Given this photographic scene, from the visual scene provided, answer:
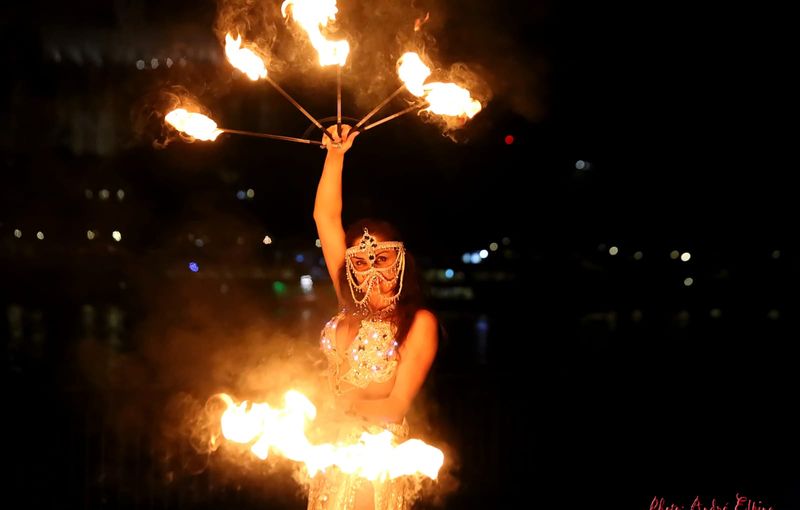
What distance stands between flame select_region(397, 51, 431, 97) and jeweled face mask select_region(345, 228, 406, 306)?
0.72 m

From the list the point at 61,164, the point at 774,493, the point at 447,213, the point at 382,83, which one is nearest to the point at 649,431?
the point at 774,493

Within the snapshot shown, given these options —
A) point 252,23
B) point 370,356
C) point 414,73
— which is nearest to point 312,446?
point 370,356

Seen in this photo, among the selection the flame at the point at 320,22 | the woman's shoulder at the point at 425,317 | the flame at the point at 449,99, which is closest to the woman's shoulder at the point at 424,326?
the woman's shoulder at the point at 425,317

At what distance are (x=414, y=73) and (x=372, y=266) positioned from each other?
36.9 inches

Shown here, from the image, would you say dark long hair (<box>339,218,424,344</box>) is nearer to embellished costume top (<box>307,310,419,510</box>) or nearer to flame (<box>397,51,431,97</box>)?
embellished costume top (<box>307,310,419,510</box>)

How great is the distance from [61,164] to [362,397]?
18.5 metres

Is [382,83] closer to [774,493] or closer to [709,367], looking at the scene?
[774,493]

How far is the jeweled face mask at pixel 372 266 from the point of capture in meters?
3.47

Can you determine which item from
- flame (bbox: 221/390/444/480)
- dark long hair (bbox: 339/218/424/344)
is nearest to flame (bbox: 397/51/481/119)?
dark long hair (bbox: 339/218/424/344)

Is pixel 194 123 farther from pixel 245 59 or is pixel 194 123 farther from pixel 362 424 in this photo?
pixel 362 424

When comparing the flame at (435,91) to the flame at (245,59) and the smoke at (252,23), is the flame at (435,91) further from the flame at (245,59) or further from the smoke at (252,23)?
the smoke at (252,23)

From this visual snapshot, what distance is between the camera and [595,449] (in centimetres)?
617

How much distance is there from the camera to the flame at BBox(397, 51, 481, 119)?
3.59 meters

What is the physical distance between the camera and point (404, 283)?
11.7 feet
